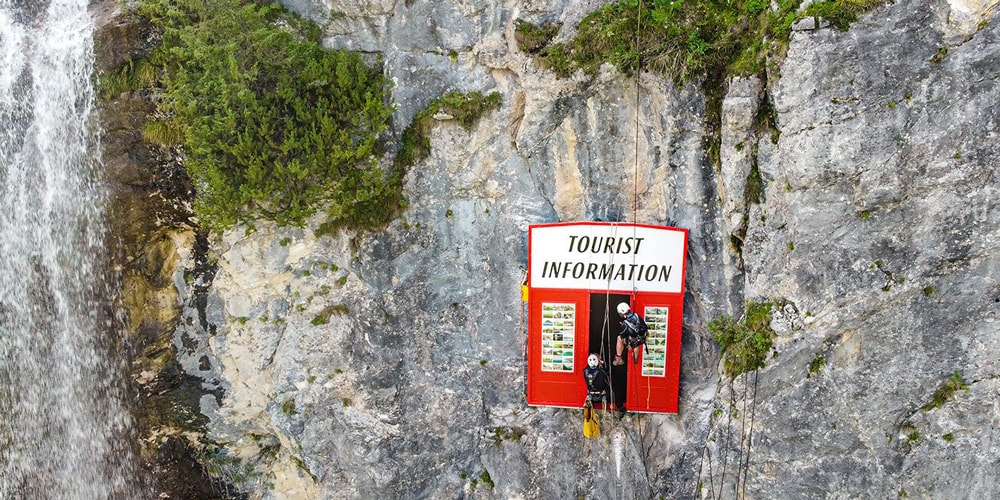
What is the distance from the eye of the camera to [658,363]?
9188 mm

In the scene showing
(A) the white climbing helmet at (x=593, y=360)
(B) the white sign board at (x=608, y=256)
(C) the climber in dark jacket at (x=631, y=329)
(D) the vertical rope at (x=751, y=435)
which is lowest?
(D) the vertical rope at (x=751, y=435)

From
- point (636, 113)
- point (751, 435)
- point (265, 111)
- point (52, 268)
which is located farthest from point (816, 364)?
point (52, 268)

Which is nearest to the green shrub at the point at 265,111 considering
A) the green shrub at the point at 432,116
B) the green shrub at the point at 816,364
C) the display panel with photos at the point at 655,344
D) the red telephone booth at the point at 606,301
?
the green shrub at the point at 432,116

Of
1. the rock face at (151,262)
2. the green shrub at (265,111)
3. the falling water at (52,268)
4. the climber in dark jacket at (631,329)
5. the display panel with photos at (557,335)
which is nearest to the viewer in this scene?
the climber in dark jacket at (631,329)

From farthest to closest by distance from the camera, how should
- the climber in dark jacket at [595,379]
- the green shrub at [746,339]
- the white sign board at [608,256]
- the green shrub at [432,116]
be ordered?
the green shrub at [432,116], the climber in dark jacket at [595,379], the white sign board at [608,256], the green shrub at [746,339]

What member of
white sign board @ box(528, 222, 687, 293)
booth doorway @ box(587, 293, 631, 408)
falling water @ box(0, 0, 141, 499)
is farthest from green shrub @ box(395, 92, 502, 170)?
falling water @ box(0, 0, 141, 499)

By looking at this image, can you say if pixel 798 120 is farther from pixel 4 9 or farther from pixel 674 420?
pixel 4 9

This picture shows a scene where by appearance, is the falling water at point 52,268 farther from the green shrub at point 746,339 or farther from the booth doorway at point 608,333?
the green shrub at point 746,339

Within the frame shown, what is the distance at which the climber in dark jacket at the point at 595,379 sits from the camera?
8945 millimetres

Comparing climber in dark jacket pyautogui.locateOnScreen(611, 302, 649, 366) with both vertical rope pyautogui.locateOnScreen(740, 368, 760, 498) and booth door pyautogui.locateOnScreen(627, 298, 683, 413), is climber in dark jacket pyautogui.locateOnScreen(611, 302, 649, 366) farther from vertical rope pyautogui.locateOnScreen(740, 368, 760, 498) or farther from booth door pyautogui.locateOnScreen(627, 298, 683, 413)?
vertical rope pyautogui.locateOnScreen(740, 368, 760, 498)

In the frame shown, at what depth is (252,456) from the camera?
1135cm

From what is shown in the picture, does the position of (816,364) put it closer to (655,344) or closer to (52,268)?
(655,344)

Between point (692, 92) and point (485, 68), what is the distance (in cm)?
286

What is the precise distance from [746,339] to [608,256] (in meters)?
1.98
